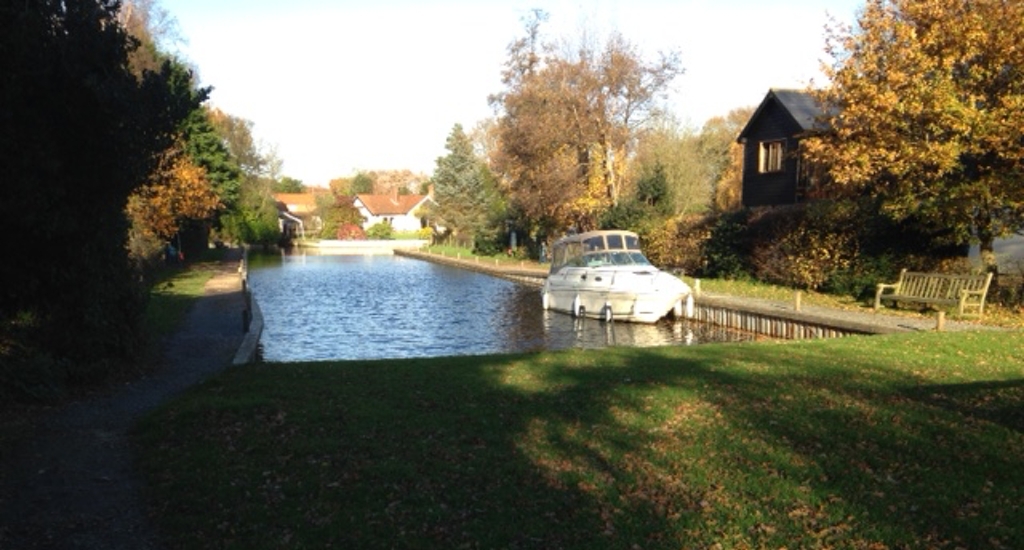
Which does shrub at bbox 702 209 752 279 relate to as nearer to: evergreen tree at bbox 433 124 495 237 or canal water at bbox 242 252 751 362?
canal water at bbox 242 252 751 362

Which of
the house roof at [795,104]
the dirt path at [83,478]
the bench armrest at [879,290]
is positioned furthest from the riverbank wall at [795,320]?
the dirt path at [83,478]

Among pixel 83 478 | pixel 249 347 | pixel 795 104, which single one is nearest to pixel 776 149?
pixel 795 104

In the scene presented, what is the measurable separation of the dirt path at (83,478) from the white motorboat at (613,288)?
1348 centimetres

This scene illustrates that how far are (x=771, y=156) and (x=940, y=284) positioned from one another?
628 inches

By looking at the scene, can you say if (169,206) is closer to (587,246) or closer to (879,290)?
(587,246)

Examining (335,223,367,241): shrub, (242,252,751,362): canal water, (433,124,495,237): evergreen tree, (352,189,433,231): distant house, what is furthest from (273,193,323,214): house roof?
(242,252,751,362): canal water

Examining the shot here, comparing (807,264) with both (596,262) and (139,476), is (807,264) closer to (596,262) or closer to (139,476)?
(596,262)

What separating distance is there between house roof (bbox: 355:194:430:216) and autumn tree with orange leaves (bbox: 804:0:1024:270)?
89.9 meters

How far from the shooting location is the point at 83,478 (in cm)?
674

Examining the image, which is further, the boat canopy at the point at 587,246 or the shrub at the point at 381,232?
the shrub at the point at 381,232

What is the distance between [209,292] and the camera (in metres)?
26.4

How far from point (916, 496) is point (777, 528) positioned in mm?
1237

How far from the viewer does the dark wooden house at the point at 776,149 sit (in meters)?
31.1

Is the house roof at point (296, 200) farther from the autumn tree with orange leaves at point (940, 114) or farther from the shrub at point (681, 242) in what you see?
the autumn tree with orange leaves at point (940, 114)
